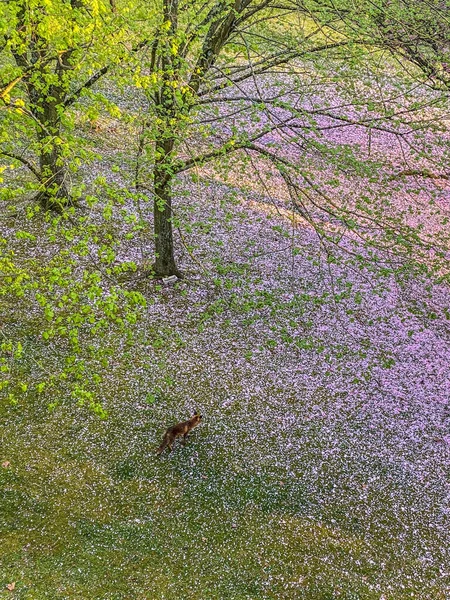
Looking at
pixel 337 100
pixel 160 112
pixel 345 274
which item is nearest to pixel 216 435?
pixel 160 112

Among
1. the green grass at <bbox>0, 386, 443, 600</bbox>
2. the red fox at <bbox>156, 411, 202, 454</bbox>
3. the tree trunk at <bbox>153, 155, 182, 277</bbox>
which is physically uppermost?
the tree trunk at <bbox>153, 155, 182, 277</bbox>

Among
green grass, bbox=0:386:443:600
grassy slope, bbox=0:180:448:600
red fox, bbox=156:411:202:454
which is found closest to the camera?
green grass, bbox=0:386:443:600

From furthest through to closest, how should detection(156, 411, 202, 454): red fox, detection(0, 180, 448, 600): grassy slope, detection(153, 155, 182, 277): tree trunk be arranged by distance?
1. detection(153, 155, 182, 277): tree trunk
2. detection(156, 411, 202, 454): red fox
3. detection(0, 180, 448, 600): grassy slope

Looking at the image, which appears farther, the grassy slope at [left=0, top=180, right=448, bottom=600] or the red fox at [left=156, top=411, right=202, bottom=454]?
the red fox at [left=156, top=411, right=202, bottom=454]

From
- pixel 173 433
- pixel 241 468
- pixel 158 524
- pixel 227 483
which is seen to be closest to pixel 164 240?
pixel 173 433

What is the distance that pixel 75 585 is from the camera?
269 inches

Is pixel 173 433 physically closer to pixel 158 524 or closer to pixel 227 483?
pixel 227 483

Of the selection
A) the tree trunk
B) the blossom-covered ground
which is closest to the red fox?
the blossom-covered ground

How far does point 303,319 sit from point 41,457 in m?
8.04

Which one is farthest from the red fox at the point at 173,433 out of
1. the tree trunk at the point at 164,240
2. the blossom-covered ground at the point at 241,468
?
the tree trunk at the point at 164,240

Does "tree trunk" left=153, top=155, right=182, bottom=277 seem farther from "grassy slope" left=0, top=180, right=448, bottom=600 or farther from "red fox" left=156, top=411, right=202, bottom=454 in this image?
"red fox" left=156, top=411, right=202, bottom=454

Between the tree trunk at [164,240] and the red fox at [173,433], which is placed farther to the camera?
the tree trunk at [164,240]

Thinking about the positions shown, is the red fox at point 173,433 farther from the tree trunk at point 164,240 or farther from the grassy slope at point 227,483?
the tree trunk at point 164,240

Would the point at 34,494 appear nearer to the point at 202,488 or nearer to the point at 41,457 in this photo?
the point at 41,457
